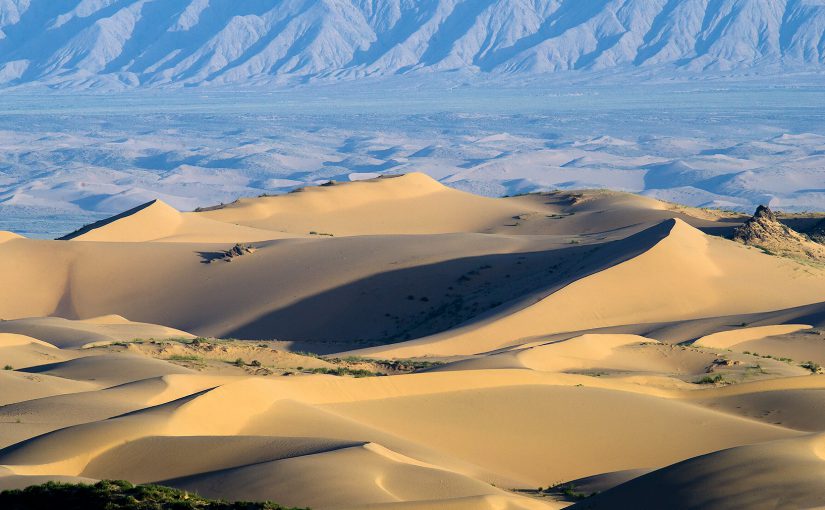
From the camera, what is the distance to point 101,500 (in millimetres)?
10242

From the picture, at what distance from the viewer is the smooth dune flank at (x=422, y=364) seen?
39.2ft

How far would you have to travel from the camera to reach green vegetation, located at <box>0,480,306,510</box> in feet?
33.3

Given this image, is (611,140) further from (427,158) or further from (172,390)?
(172,390)

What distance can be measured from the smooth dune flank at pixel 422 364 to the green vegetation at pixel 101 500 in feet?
2.77

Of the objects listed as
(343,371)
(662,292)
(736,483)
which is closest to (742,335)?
(662,292)

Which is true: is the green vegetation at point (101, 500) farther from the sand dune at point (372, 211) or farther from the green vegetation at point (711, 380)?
the sand dune at point (372, 211)

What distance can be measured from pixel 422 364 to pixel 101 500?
1108 centimetres

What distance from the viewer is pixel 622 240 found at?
32.6 metres

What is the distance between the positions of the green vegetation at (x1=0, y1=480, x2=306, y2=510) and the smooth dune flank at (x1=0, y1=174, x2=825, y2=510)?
0.84 metres

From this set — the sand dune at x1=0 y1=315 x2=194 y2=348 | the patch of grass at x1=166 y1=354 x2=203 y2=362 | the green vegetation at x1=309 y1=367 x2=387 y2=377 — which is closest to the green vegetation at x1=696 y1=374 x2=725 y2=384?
the green vegetation at x1=309 y1=367 x2=387 y2=377

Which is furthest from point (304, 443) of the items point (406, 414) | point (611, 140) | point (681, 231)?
point (611, 140)

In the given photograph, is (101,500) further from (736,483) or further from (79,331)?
(79,331)

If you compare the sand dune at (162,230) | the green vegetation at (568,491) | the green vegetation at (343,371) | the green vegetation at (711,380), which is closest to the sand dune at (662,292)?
the green vegetation at (343,371)

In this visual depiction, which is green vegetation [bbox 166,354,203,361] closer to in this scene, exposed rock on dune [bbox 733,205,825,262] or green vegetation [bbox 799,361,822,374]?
green vegetation [bbox 799,361,822,374]
